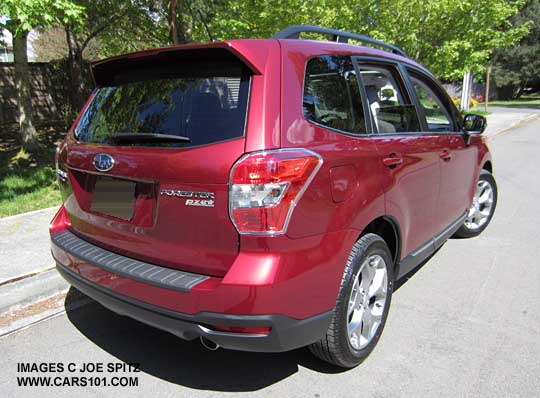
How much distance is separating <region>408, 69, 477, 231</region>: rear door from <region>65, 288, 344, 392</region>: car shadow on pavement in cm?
181

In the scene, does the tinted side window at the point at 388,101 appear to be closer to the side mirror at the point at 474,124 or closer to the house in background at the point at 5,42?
the side mirror at the point at 474,124

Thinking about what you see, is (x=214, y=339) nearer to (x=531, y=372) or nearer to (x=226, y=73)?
(x=226, y=73)

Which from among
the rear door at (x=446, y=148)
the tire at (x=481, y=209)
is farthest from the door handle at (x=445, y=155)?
the tire at (x=481, y=209)

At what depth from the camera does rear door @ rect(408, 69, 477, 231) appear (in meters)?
3.57

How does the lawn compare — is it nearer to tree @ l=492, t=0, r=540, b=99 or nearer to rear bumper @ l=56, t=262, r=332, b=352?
rear bumper @ l=56, t=262, r=332, b=352

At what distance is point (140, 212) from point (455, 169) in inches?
109

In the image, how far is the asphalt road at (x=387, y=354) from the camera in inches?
99.7

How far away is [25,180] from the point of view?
682cm

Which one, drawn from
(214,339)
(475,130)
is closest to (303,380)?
(214,339)

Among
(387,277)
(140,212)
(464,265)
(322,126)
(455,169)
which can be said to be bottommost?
(464,265)

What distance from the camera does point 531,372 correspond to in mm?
2619

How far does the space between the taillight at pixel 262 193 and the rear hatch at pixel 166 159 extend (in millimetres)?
52

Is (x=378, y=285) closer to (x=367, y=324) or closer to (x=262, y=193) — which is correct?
(x=367, y=324)

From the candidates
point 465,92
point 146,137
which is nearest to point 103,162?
point 146,137
